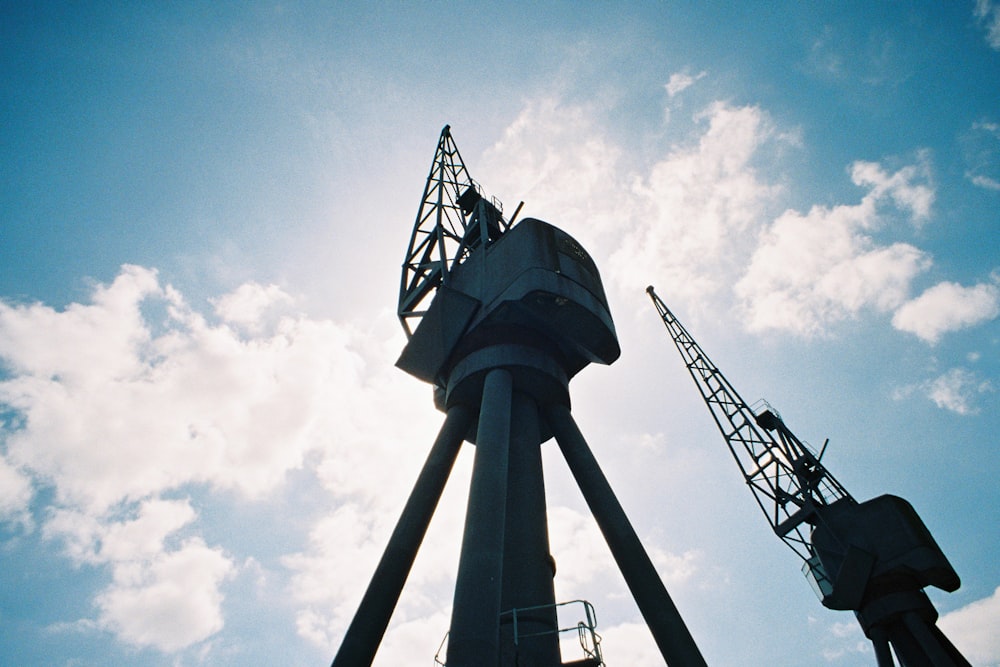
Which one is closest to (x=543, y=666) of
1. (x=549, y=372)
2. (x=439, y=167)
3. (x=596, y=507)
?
(x=596, y=507)

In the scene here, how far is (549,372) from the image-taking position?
725 inches

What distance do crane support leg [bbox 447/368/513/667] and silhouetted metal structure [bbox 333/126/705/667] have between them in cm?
3

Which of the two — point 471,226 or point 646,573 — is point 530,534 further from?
point 471,226

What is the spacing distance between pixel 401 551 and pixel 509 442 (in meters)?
4.42

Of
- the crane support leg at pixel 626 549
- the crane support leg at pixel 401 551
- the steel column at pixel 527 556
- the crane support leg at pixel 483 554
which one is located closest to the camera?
the crane support leg at pixel 483 554

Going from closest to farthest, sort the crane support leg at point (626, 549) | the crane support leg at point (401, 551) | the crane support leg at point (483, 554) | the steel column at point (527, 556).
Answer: the crane support leg at point (483, 554)
the crane support leg at point (626, 549)
the crane support leg at point (401, 551)
the steel column at point (527, 556)

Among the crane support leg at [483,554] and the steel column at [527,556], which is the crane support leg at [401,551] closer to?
the steel column at [527,556]

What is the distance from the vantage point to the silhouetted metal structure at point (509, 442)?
1239 centimetres

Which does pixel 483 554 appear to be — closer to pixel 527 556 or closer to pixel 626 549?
pixel 527 556

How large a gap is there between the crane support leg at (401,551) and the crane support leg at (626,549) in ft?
11.4

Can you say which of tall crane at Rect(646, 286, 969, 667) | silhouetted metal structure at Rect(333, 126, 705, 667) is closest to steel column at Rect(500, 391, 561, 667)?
silhouetted metal structure at Rect(333, 126, 705, 667)

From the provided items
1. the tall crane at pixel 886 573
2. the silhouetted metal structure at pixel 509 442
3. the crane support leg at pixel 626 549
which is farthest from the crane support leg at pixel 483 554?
the tall crane at pixel 886 573

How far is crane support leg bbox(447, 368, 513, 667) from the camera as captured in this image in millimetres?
10641

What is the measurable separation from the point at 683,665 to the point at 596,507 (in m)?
4.65
